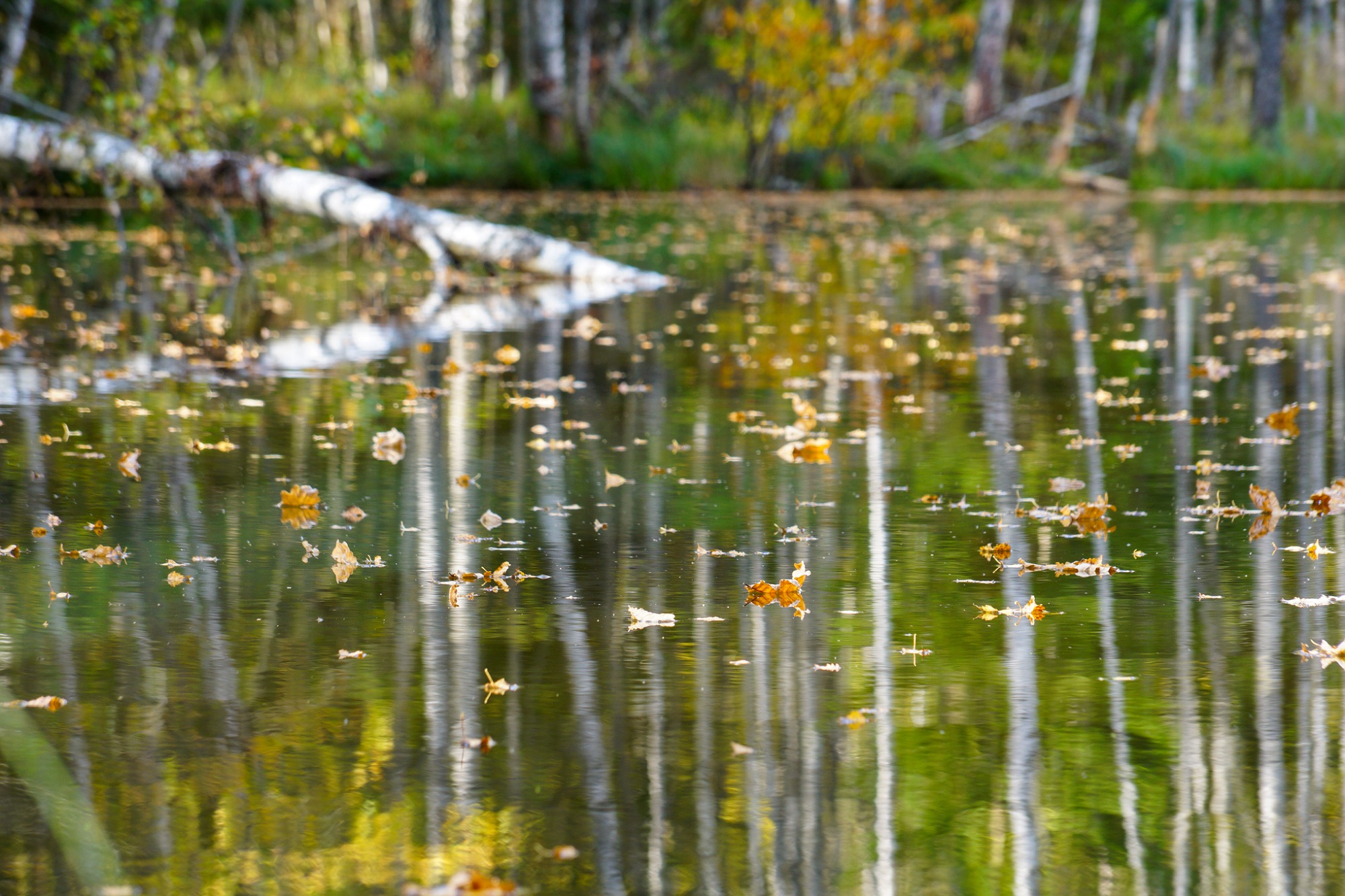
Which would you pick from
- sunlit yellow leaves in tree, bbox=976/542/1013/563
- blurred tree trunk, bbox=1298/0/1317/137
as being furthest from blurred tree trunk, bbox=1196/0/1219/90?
sunlit yellow leaves in tree, bbox=976/542/1013/563

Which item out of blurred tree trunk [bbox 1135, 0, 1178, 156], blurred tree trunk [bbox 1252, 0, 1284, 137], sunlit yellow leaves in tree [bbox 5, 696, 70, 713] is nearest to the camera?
sunlit yellow leaves in tree [bbox 5, 696, 70, 713]

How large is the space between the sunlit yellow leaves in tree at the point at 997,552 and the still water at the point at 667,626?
0.04m

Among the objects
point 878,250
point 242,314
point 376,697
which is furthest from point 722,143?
point 376,697

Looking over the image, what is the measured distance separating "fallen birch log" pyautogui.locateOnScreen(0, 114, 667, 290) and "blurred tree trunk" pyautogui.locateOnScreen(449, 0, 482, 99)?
62.9 ft

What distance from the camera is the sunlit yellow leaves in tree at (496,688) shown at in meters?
3.63

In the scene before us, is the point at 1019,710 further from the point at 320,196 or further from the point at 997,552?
the point at 320,196

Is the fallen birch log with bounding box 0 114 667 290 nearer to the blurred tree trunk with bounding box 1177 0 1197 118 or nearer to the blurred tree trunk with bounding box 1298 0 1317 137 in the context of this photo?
the blurred tree trunk with bounding box 1298 0 1317 137

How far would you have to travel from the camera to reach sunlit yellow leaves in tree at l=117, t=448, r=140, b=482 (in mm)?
6035

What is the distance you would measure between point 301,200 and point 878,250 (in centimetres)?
682

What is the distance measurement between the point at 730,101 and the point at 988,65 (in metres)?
6.26

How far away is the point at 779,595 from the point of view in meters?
4.48

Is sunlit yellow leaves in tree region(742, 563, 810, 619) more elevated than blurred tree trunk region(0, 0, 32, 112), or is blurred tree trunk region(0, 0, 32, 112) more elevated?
blurred tree trunk region(0, 0, 32, 112)

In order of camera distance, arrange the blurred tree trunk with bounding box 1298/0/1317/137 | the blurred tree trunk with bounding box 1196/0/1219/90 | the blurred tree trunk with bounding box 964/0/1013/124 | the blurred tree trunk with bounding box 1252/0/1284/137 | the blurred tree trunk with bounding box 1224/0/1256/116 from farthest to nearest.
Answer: the blurred tree trunk with bounding box 1224/0/1256/116 → the blurred tree trunk with bounding box 1196/0/1219/90 → the blurred tree trunk with bounding box 964/0/1013/124 → the blurred tree trunk with bounding box 1252/0/1284/137 → the blurred tree trunk with bounding box 1298/0/1317/137

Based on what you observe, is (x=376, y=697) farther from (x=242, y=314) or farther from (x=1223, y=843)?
(x=242, y=314)
